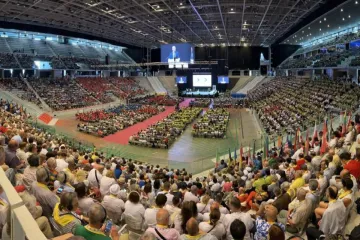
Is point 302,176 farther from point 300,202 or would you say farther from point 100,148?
point 100,148

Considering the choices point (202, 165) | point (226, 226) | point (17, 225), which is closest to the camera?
point (17, 225)

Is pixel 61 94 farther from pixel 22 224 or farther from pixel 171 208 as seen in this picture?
pixel 22 224

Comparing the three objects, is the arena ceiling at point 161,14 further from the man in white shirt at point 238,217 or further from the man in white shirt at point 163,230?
the man in white shirt at point 163,230

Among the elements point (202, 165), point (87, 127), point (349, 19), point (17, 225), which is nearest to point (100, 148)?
point (202, 165)

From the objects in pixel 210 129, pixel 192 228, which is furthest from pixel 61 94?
pixel 192 228

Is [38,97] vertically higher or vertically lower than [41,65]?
lower

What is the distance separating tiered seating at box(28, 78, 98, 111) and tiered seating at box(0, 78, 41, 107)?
1.21 m

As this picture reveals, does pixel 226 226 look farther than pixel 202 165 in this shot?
No

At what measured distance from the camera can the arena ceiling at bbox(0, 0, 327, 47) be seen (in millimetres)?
32375

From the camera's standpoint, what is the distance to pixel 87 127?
26.7m

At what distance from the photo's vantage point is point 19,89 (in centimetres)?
3928

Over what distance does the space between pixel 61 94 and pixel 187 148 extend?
1038 inches

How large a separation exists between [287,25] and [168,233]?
45345 mm

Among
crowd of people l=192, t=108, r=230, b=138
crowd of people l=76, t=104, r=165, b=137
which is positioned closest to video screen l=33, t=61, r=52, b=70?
crowd of people l=76, t=104, r=165, b=137
